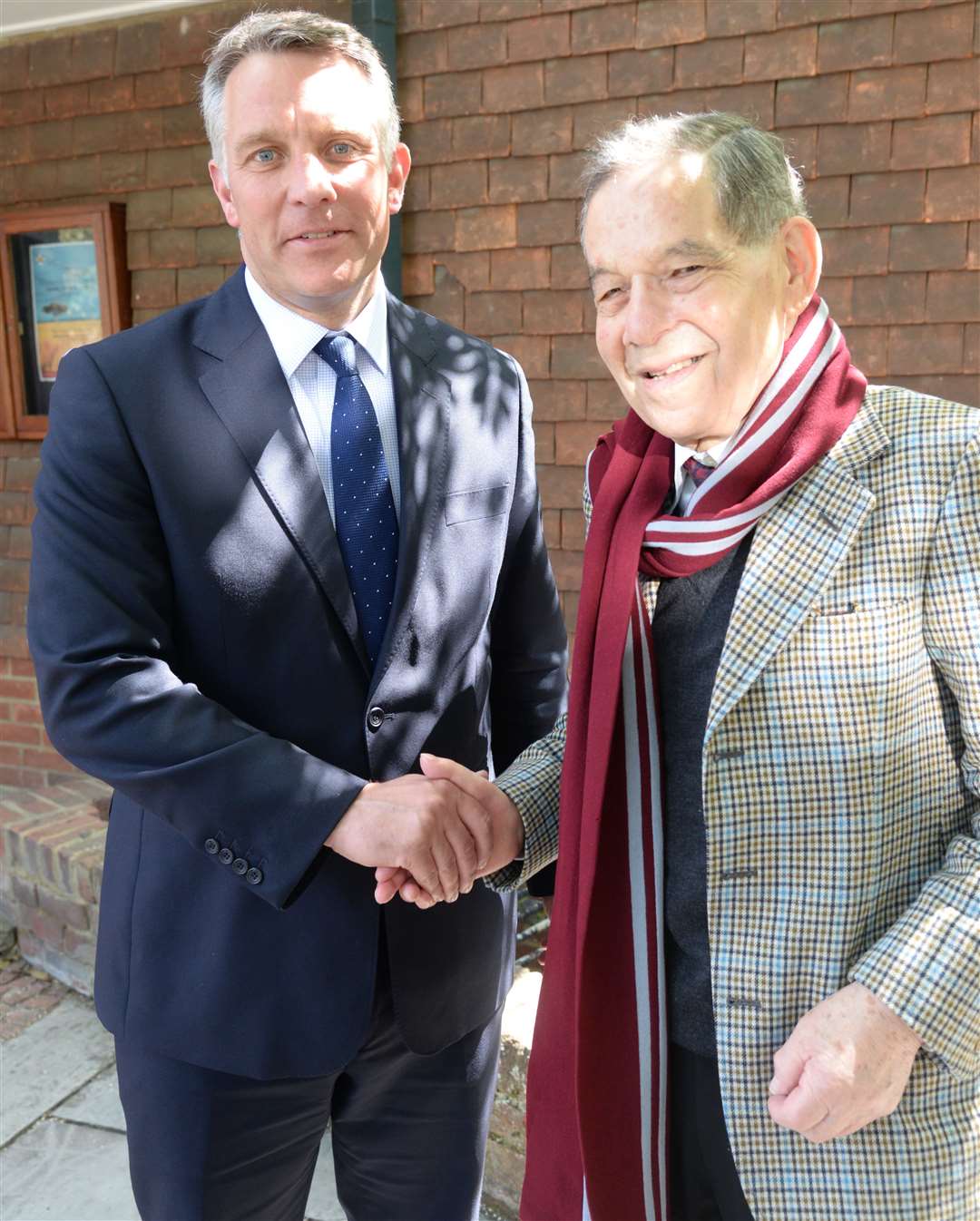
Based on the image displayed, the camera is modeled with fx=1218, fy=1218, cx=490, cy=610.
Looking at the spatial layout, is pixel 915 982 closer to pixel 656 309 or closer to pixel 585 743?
pixel 585 743

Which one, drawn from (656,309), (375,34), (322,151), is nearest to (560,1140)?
(656,309)

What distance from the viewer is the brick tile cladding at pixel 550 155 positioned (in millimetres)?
3566

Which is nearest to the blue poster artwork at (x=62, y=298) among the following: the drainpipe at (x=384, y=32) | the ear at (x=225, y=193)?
the drainpipe at (x=384, y=32)

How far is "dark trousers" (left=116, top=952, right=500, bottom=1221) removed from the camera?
196 centimetres

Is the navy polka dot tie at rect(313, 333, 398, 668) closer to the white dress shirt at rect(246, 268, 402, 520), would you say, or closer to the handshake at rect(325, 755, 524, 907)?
the white dress shirt at rect(246, 268, 402, 520)

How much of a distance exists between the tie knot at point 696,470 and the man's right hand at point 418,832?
594mm

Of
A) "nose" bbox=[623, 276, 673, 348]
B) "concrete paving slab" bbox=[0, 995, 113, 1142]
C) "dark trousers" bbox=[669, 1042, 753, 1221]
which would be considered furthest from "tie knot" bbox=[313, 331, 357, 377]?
"concrete paving slab" bbox=[0, 995, 113, 1142]

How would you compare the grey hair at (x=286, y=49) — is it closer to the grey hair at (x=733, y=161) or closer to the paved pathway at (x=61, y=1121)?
the grey hair at (x=733, y=161)

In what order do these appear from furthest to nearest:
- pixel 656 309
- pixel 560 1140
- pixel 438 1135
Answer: pixel 438 1135
pixel 560 1140
pixel 656 309

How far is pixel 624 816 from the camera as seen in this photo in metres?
1.68

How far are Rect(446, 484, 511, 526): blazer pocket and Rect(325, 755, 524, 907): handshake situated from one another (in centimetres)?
43

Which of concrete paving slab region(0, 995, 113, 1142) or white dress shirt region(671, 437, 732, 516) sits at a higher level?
white dress shirt region(671, 437, 732, 516)

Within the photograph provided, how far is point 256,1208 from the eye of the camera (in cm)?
207

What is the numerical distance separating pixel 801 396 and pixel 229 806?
0.99 m
